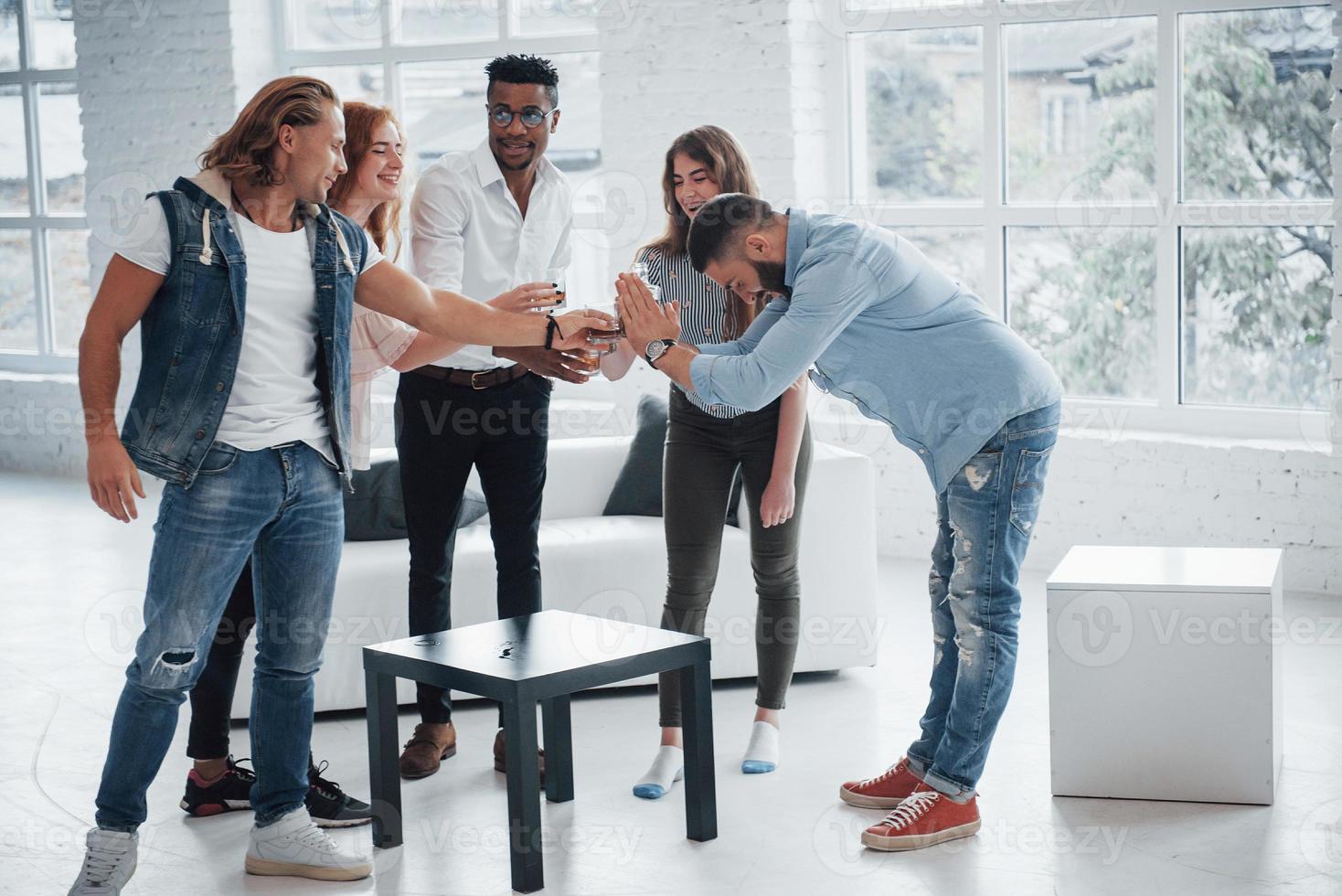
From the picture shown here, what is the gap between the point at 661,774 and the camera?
3098 mm

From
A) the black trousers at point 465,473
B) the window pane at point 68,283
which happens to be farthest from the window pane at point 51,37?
the black trousers at point 465,473

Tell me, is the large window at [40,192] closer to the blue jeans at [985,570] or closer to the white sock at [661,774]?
the white sock at [661,774]

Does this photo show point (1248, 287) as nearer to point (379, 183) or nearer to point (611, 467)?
point (611, 467)

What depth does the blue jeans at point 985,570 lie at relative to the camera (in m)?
2.67

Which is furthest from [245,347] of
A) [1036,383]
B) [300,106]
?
[1036,383]

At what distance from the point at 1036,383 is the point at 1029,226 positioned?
2829 mm

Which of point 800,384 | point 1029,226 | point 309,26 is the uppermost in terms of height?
point 309,26

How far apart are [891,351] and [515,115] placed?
101cm

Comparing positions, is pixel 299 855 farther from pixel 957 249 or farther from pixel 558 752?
pixel 957 249

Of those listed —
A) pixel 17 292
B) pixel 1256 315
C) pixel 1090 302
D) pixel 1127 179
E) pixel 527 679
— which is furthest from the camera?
pixel 17 292

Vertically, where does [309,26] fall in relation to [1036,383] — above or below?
above

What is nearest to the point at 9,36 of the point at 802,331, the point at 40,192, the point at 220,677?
the point at 40,192

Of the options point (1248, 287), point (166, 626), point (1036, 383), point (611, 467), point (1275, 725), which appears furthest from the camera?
point (1248, 287)

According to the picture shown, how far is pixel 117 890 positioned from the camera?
8.12ft
